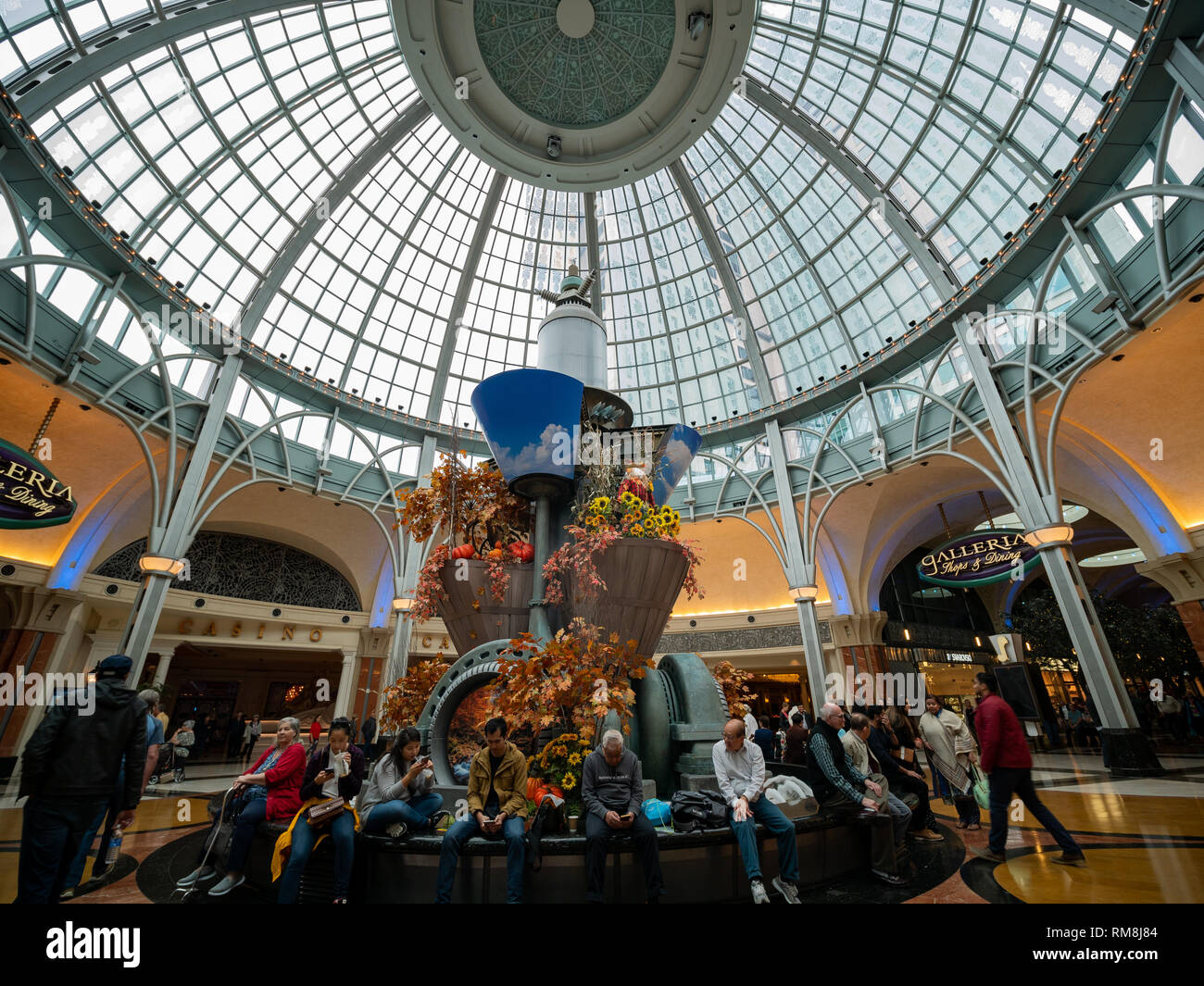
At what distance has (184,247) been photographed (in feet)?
52.7

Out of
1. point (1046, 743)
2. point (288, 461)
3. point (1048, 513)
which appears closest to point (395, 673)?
point (288, 461)

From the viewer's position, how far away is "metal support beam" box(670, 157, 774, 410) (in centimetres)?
2053

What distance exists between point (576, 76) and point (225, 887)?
20.4 m

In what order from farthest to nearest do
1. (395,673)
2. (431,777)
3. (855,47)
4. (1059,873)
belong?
(395,673) → (855,47) → (431,777) → (1059,873)

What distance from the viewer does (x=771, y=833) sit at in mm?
4547

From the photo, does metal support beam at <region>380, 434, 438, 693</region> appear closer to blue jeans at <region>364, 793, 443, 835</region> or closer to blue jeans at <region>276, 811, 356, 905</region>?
blue jeans at <region>364, 793, 443, 835</region>

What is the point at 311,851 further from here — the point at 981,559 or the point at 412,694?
the point at 981,559

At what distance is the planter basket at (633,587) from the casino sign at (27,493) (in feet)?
35.0

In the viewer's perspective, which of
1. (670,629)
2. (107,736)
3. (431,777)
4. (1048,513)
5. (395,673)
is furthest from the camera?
(670,629)

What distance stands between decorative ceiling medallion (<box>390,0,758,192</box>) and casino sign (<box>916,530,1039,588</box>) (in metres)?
15.5

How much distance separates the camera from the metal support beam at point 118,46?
10555mm

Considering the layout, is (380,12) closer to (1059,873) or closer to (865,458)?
(865,458)

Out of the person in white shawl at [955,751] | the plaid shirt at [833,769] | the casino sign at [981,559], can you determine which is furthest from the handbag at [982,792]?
the casino sign at [981,559]

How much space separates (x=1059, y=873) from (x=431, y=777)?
18.4ft
